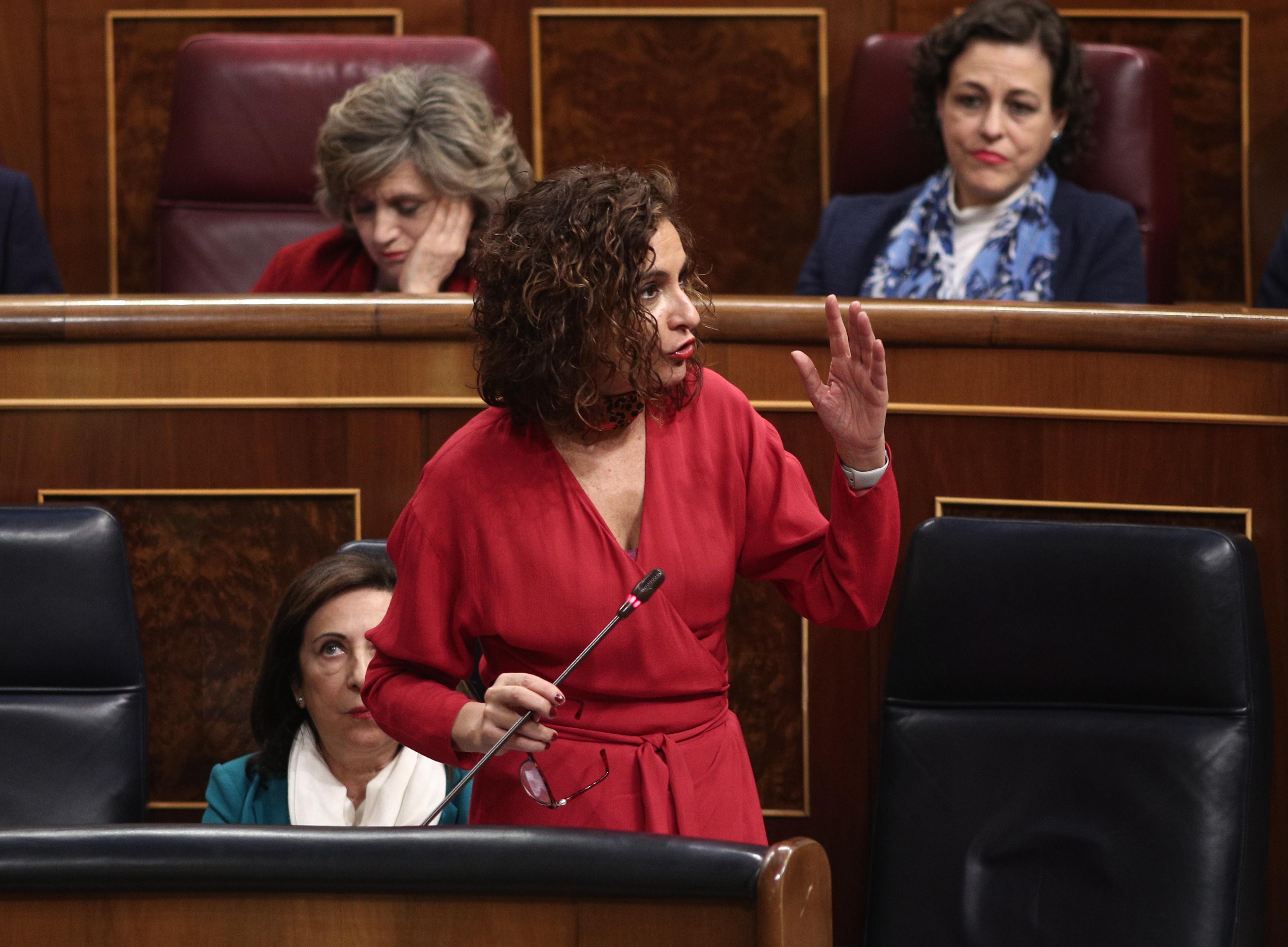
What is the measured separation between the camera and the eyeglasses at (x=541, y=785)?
763 millimetres

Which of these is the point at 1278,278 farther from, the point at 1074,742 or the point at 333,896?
the point at 333,896

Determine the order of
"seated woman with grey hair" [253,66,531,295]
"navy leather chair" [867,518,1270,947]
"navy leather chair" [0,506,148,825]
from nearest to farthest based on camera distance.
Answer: "navy leather chair" [867,518,1270,947] → "navy leather chair" [0,506,148,825] → "seated woman with grey hair" [253,66,531,295]

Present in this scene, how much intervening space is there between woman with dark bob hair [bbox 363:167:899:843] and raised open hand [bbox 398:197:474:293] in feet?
2.21

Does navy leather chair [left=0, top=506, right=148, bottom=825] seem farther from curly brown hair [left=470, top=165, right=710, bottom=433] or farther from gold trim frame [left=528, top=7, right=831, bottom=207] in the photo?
gold trim frame [left=528, top=7, right=831, bottom=207]

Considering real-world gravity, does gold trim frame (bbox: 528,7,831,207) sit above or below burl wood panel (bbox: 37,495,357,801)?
above

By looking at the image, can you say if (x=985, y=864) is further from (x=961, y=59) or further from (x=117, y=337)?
(x=961, y=59)

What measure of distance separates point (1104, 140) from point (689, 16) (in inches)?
20.1

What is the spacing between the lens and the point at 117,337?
47.7 inches

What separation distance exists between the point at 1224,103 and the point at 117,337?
51.9 inches

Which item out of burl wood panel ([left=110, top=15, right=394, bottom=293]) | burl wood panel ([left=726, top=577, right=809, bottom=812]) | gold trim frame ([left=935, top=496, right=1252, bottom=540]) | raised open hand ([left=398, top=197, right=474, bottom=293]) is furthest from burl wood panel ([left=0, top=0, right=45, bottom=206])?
gold trim frame ([left=935, top=496, right=1252, bottom=540])

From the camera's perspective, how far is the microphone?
739mm

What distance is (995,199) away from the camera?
162 centimetres

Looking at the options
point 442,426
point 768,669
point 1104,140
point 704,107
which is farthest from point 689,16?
point 768,669

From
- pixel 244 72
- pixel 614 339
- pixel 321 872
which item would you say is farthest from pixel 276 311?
pixel 321 872
